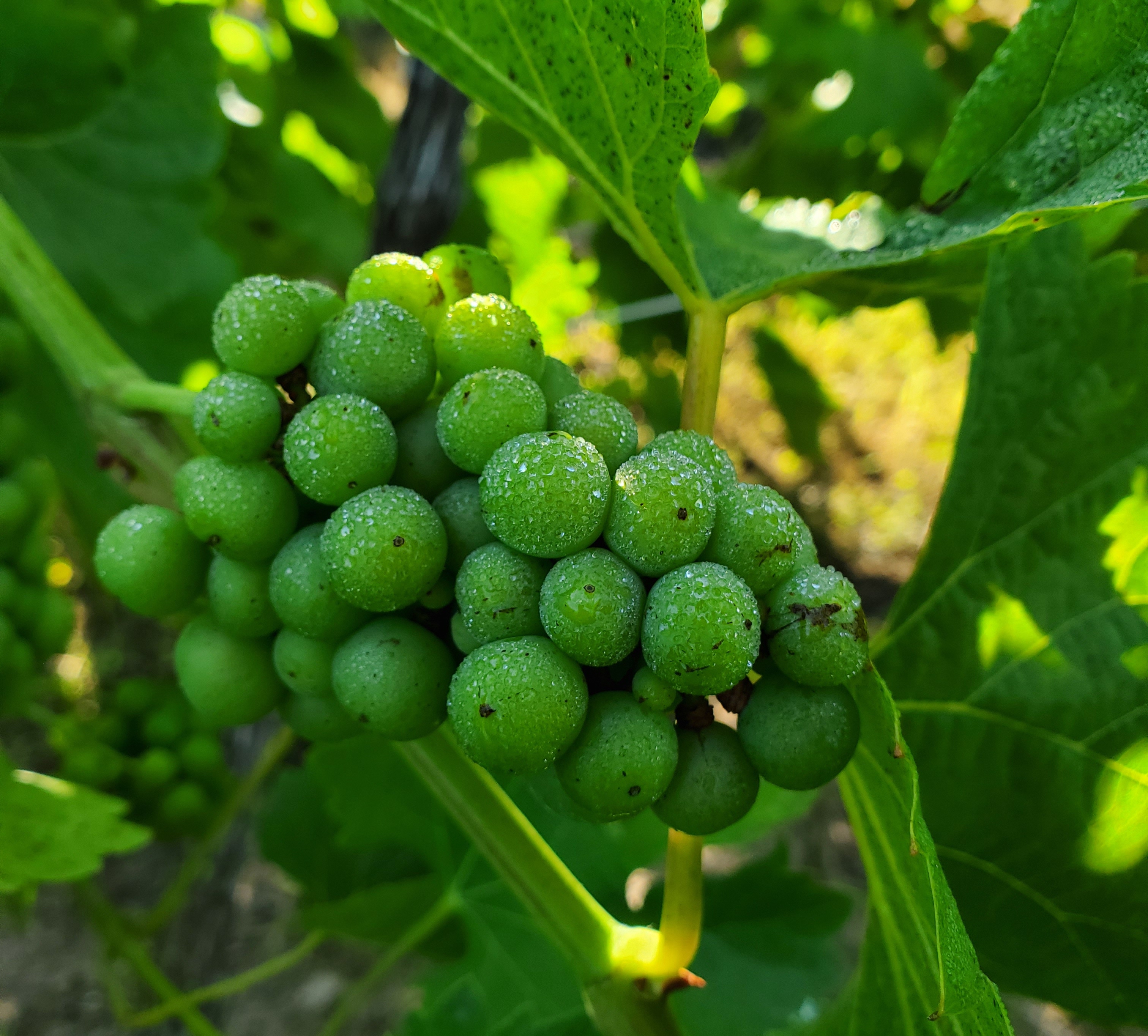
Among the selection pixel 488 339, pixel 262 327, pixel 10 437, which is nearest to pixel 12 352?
pixel 10 437

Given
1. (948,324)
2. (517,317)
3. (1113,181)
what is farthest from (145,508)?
(948,324)

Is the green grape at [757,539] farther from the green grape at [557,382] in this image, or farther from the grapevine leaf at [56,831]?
the grapevine leaf at [56,831]

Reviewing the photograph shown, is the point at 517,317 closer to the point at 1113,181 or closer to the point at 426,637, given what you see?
the point at 426,637

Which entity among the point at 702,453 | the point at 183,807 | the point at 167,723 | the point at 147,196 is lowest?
the point at 183,807

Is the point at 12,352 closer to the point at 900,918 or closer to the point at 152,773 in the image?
the point at 152,773

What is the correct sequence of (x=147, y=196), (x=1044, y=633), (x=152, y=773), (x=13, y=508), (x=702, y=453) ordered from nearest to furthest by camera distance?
(x=702, y=453)
(x=1044, y=633)
(x=13, y=508)
(x=147, y=196)
(x=152, y=773)

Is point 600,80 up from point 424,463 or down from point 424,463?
up
